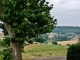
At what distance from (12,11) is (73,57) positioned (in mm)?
5087

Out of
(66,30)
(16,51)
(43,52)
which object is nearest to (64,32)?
(66,30)

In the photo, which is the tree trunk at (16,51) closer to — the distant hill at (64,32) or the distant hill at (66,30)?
the distant hill at (64,32)

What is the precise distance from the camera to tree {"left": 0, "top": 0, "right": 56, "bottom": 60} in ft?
38.8

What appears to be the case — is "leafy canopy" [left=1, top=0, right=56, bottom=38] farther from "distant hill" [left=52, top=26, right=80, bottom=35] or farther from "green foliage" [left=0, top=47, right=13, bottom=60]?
"distant hill" [left=52, top=26, right=80, bottom=35]

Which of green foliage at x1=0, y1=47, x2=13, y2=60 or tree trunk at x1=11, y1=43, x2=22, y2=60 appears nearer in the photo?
green foliage at x1=0, y1=47, x2=13, y2=60

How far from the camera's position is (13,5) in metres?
11.7

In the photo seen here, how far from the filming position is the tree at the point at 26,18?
11841 millimetres

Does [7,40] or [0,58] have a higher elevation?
[7,40]

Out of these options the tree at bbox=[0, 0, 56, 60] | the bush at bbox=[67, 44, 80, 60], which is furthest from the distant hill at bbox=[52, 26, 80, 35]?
the tree at bbox=[0, 0, 56, 60]

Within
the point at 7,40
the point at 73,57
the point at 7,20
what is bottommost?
the point at 73,57

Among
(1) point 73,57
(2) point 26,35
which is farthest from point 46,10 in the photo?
(1) point 73,57

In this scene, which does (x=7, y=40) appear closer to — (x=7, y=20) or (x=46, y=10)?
(x=7, y=20)

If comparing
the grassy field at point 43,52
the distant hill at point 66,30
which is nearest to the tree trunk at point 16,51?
the grassy field at point 43,52

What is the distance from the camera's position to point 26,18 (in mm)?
11852
